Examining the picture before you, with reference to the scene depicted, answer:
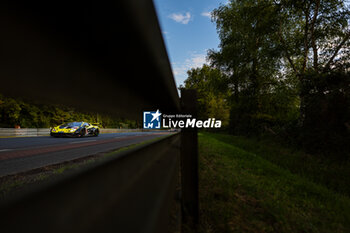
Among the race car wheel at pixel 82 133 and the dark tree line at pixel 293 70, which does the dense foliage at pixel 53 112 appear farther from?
the race car wheel at pixel 82 133

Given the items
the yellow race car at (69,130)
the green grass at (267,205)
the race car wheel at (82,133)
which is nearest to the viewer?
the green grass at (267,205)

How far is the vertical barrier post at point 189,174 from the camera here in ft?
5.43

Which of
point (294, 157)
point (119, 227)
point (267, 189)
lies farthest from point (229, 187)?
point (294, 157)

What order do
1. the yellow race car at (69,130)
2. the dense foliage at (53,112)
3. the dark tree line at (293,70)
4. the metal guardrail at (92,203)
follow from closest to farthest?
1. the metal guardrail at (92,203)
2. the dense foliage at (53,112)
3. the dark tree line at (293,70)
4. the yellow race car at (69,130)

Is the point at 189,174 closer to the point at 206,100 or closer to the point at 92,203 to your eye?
the point at 92,203

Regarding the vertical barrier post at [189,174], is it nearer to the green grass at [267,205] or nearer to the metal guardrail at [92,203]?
the green grass at [267,205]

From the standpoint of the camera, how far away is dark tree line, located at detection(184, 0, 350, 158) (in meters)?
5.93

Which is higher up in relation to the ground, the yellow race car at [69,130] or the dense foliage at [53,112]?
the dense foliage at [53,112]

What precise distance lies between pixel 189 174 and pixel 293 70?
11.7 m

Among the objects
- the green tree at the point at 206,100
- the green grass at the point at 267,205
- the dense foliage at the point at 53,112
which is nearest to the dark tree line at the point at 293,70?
the green grass at the point at 267,205

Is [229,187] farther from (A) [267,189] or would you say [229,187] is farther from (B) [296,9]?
(B) [296,9]

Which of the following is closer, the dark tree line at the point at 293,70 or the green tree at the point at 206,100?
the dark tree line at the point at 293,70

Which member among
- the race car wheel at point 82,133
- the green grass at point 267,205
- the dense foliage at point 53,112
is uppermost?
the dense foliage at point 53,112

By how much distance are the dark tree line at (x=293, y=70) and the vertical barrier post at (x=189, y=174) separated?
6.24m
